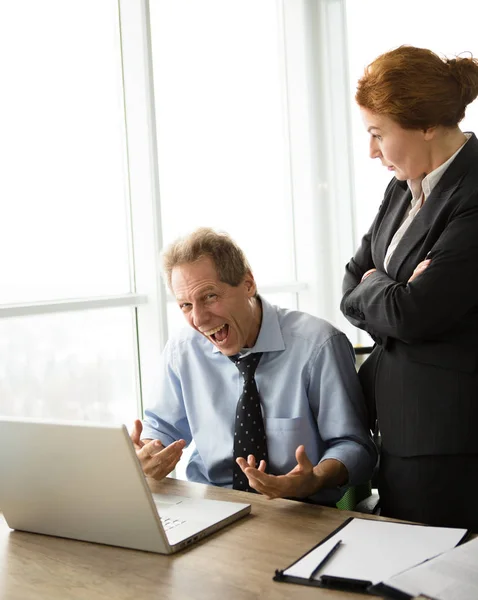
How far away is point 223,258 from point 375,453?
67cm

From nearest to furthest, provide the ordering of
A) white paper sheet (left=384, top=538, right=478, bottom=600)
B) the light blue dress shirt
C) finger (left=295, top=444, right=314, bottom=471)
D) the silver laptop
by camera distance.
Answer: white paper sheet (left=384, top=538, right=478, bottom=600), the silver laptop, finger (left=295, top=444, right=314, bottom=471), the light blue dress shirt

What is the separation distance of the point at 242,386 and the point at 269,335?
0.54ft

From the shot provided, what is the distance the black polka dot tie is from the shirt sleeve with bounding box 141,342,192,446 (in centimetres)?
26

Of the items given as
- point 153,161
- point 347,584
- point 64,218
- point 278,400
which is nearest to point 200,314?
point 278,400

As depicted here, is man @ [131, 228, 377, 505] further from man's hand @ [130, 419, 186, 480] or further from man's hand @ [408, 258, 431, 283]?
man's hand @ [408, 258, 431, 283]

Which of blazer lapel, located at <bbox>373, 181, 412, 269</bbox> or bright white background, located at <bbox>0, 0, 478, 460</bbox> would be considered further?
bright white background, located at <bbox>0, 0, 478, 460</bbox>

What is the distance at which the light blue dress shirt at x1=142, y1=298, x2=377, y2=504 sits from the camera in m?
2.11

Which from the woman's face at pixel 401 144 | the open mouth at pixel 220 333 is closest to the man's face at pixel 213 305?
the open mouth at pixel 220 333

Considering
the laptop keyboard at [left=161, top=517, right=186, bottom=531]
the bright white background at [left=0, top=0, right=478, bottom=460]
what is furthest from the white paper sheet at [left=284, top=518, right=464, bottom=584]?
the bright white background at [left=0, top=0, right=478, bottom=460]

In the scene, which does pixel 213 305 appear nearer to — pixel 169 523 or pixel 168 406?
pixel 168 406

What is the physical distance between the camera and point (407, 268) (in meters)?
2.04

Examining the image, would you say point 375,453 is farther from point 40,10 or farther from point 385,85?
point 40,10

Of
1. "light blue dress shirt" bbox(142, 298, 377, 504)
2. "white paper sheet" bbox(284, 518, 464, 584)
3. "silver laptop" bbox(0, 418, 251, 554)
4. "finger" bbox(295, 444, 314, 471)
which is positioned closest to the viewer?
"white paper sheet" bbox(284, 518, 464, 584)

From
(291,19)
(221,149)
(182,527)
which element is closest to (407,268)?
(182,527)
